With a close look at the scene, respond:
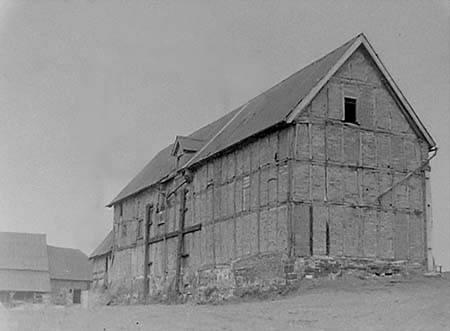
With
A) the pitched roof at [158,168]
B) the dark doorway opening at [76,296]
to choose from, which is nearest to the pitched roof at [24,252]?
the dark doorway opening at [76,296]

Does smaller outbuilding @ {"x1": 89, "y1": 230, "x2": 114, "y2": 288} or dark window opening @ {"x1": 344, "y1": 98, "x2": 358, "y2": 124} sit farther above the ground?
dark window opening @ {"x1": 344, "y1": 98, "x2": 358, "y2": 124}

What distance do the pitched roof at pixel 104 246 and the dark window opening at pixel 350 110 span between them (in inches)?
1090

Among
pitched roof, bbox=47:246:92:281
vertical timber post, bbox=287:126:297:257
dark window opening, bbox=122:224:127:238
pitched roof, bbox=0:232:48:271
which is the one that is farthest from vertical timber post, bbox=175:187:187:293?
pitched roof, bbox=47:246:92:281

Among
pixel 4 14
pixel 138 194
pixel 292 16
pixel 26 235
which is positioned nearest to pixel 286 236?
pixel 292 16

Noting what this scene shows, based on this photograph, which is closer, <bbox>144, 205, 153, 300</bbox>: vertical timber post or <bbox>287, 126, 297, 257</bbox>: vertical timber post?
<bbox>287, 126, 297, 257</bbox>: vertical timber post

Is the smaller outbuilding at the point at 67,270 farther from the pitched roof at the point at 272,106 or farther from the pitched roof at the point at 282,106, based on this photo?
the pitched roof at the point at 272,106

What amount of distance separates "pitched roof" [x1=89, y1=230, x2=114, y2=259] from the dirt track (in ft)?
99.7

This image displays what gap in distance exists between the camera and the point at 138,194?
137 feet

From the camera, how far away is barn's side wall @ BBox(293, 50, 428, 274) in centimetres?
2669

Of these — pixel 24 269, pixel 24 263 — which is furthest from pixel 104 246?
pixel 24 263

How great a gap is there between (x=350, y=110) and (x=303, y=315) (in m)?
10.9

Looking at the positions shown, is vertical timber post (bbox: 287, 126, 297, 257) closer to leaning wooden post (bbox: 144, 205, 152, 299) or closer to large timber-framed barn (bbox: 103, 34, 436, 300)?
large timber-framed barn (bbox: 103, 34, 436, 300)

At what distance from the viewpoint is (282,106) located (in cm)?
2881

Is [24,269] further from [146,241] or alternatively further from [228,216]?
[228,216]
